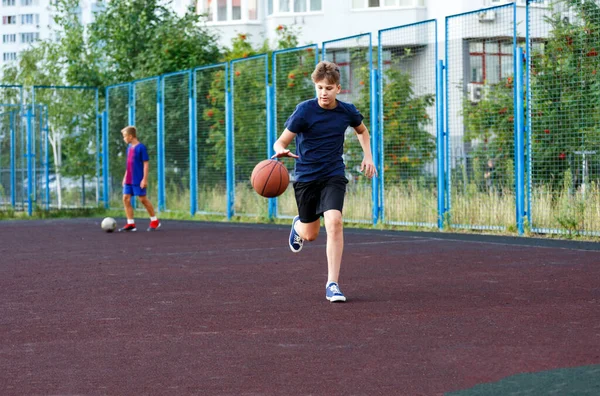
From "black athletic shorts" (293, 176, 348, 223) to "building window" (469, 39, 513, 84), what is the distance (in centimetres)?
716

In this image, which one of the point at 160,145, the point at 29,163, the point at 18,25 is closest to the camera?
the point at 160,145

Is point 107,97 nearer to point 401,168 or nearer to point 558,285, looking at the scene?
point 401,168

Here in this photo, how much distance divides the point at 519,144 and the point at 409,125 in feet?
8.42

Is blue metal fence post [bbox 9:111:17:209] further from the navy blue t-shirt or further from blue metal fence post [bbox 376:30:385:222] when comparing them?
the navy blue t-shirt

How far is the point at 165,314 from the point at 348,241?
273 inches

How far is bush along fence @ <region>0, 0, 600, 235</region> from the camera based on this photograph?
45.0ft

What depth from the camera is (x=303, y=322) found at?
6.96 metres

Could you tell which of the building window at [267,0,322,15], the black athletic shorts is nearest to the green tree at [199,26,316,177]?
the black athletic shorts

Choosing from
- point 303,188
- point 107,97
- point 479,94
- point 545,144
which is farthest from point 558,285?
point 107,97

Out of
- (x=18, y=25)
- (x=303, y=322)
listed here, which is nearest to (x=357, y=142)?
(x=303, y=322)

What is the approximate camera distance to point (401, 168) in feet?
54.8

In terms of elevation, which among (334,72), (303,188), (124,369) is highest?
(334,72)

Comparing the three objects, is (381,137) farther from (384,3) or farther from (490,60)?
(384,3)

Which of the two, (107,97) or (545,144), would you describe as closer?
(545,144)
